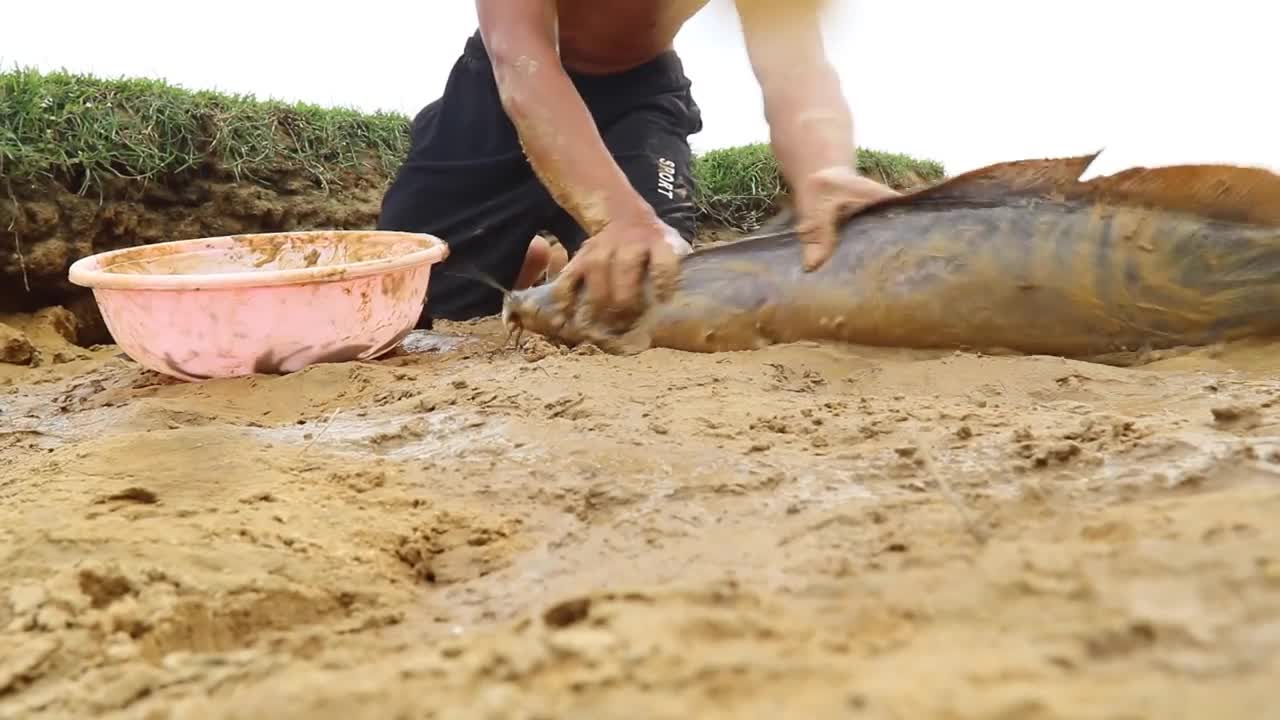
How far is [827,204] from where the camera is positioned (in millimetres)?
2227

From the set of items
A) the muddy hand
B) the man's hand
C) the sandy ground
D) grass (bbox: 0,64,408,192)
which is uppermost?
grass (bbox: 0,64,408,192)

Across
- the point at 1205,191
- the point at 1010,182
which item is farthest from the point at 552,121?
the point at 1205,191

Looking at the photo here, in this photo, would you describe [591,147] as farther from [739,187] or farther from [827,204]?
[739,187]

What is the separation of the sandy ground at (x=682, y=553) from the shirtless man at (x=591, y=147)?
65cm

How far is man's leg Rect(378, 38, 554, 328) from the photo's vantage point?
3652 millimetres

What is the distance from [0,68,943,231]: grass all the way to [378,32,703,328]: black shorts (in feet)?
3.47

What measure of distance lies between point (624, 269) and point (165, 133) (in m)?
2.84

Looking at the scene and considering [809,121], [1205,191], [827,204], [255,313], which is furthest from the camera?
[809,121]

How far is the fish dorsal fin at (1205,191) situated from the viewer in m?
1.79

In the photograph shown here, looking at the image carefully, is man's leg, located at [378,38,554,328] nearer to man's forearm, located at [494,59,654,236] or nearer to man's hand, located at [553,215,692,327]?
man's forearm, located at [494,59,654,236]

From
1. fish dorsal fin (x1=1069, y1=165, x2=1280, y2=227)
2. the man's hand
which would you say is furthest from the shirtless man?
fish dorsal fin (x1=1069, y1=165, x2=1280, y2=227)

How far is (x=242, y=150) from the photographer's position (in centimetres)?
432

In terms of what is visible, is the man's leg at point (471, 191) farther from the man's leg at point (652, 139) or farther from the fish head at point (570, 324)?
the fish head at point (570, 324)

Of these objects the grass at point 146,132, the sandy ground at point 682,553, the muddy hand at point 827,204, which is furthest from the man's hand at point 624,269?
the grass at point 146,132
